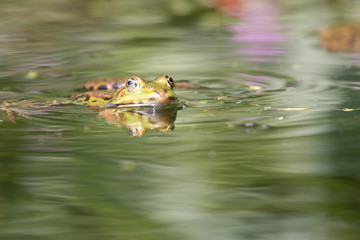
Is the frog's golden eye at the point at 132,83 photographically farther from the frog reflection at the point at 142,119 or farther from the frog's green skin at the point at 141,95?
the frog reflection at the point at 142,119

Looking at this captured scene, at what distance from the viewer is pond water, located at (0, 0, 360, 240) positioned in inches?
91.3

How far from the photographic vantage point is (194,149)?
3258mm

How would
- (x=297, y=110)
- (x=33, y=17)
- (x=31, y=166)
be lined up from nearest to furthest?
(x=31, y=166) < (x=297, y=110) < (x=33, y=17)

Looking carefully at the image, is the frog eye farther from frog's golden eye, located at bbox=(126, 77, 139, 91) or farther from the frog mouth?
the frog mouth

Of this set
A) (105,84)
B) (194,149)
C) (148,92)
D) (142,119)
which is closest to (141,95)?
(148,92)

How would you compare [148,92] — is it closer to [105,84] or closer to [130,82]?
[130,82]

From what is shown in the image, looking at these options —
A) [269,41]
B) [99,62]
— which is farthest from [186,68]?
[269,41]

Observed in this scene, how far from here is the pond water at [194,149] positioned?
232 cm

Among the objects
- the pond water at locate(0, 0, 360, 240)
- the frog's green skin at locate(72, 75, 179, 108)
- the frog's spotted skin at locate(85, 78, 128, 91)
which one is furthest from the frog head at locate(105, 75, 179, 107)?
the frog's spotted skin at locate(85, 78, 128, 91)

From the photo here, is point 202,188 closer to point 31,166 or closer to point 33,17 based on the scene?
point 31,166

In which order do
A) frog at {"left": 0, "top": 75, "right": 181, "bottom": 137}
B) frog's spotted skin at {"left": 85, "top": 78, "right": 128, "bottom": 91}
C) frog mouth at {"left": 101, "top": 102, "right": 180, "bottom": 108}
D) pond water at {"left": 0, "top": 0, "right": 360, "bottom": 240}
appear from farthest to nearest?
frog's spotted skin at {"left": 85, "top": 78, "right": 128, "bottom": 91}
frog mouth at {"left": 101, "top": 102, "right": 180, "bottom": 108}
frog at {"left": 0, "top": 75, "right": 181, "bottom": 137}
pond water at {"left": 0, "top": 0, "right": 360, "bottom": 240}

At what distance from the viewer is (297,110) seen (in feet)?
13.6

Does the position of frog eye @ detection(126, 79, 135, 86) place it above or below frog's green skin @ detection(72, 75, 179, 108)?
above

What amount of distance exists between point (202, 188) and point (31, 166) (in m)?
0.90
